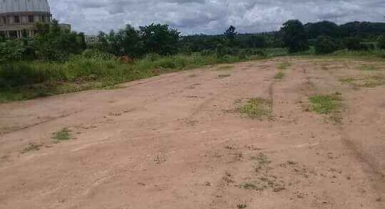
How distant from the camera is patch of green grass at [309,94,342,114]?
39.1ft

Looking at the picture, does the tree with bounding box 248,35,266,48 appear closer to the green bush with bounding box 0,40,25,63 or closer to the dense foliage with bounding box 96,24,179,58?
the dense foliage with bounding box 96,24,179,58

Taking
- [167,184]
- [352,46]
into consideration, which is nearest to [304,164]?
[167,184]

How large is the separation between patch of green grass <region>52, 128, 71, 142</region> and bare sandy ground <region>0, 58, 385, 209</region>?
0.13 metres

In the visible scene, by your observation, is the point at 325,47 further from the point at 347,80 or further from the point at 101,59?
the point at 347,80

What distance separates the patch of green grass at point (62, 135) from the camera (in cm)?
912

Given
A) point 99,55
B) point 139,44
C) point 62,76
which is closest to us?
point 62,76

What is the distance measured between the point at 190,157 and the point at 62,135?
294 centimetres

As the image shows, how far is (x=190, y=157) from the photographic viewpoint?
7.67m

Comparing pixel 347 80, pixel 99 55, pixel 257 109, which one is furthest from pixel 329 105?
pixel 99 55

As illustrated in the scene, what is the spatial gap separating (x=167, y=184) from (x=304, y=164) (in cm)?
210

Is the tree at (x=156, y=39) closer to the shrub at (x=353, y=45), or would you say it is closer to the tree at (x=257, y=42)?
the shrub at (x=353, y=45)

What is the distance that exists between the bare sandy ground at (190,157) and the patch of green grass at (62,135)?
13cm

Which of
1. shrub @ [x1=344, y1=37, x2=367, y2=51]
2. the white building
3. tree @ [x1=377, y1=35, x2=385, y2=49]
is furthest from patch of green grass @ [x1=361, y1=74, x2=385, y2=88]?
the white building

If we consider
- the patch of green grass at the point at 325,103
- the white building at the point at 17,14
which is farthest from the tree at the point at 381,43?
the white building at the point at 17,14
